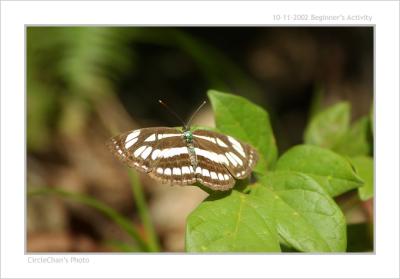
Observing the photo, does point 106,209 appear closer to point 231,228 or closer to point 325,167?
point 231,228

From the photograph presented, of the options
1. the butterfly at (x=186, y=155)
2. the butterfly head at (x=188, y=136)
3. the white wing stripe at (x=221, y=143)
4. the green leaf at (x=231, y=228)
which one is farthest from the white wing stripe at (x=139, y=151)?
the green leaf at (x=231, y=228)

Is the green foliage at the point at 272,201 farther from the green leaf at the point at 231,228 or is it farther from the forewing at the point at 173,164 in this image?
the forewing at the point at 173,164

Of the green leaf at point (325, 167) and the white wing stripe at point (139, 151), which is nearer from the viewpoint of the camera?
the green leaf at point (325, 167)

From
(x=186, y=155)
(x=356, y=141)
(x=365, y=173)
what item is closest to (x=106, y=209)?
(x=186, y=155)

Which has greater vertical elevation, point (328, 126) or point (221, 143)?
point (328, 126)

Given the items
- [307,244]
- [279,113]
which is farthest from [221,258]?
[279,113]

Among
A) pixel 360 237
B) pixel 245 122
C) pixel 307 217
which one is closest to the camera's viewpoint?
pixel 307 217
